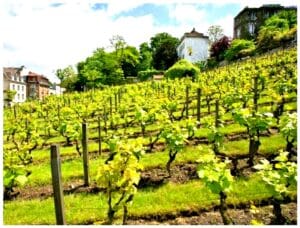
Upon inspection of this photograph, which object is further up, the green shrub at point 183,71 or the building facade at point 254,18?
the building facade at point 254,18

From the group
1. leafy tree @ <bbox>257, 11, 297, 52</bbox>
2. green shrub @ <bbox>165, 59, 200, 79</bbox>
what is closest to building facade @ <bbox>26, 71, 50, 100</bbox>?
leafy tree @ <bbox>257, 11, 297, 52</bbox>

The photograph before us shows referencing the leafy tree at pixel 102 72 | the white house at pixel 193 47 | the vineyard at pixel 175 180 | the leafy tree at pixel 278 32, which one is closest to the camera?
the vineyard at pixel 175 180

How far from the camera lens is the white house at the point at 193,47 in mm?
26766

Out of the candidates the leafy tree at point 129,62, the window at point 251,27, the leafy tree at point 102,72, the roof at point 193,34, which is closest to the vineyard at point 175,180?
the leafy tree at point 102,72

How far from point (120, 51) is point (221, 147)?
20.3 meters

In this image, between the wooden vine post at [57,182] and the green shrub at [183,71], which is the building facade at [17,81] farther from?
the wooden vine post at [57,182]

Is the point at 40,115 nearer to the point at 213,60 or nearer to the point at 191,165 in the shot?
the point at 191,165

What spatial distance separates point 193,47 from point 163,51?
9.95ft

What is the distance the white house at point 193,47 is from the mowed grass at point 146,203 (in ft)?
74.5

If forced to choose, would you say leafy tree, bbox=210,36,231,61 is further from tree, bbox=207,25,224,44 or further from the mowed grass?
the mowed grass

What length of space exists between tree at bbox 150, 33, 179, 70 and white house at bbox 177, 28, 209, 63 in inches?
22.1

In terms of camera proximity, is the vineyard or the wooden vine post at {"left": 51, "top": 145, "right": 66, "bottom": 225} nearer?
the wooden vine post at {"left": 51, "top": 145, "right": 66, "bottom": 225}

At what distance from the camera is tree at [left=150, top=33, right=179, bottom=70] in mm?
25141

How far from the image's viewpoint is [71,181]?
4520mm
